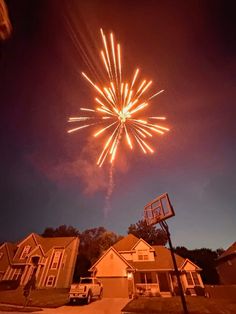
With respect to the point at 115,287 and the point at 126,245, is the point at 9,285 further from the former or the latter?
the point at 126,245

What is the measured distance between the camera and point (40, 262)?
105ft

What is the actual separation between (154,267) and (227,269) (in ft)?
65.6

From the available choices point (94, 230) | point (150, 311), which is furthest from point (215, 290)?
point (94, 230)

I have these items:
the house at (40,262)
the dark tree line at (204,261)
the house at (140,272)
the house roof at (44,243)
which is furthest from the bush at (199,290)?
the dark tree line at (204,261)

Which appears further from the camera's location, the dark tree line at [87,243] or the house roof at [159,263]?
the dark tree line at [87,243]

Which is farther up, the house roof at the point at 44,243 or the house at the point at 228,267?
the house roof at the point at 44,243

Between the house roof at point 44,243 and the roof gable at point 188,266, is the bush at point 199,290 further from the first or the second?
the house roof at point 44,243

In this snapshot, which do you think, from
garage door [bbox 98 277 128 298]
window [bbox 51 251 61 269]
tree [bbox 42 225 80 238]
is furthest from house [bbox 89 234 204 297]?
tree [bbox 42 225 80 238]

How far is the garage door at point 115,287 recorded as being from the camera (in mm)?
23016

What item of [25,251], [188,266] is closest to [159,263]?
[188,266]

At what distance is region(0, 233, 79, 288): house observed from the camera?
30.2 metres

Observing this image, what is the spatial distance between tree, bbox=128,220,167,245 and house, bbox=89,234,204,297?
84.7 feet

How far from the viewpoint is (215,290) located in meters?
22.0

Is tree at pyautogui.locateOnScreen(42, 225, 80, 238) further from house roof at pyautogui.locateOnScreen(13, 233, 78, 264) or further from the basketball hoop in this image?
the basketball hoop
